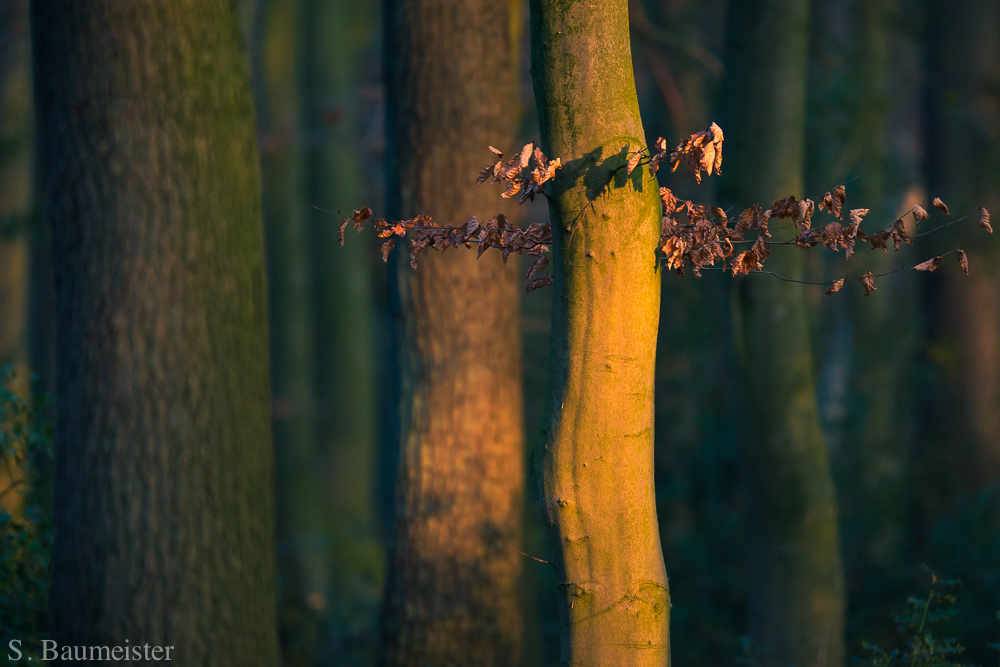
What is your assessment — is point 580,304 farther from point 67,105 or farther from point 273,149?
point 273,149

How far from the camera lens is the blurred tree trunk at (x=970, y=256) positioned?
8812 millimetres

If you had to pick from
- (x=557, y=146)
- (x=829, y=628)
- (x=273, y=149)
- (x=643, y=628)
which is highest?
(x=273, y=149)

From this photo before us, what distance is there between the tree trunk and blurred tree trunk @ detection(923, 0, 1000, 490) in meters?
7.23

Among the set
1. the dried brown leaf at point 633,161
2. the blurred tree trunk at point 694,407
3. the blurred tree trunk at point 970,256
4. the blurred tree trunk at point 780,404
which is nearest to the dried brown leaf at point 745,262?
the dried brown leaf at point 633,161

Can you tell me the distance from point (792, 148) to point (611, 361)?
Answer: 3.87 m

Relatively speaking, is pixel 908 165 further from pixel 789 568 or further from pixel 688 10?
pixel 789 568

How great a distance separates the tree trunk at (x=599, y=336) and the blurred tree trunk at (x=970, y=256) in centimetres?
723

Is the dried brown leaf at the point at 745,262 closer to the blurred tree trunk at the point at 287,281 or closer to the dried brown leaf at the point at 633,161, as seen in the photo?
the dried brown leaf at the point at 633,161

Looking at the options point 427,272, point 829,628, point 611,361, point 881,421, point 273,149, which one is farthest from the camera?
point 273,149

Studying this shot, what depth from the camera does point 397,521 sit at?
5.32 metres

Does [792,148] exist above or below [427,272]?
above

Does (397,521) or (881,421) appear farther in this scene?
(881,421)

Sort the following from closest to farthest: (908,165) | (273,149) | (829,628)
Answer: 1. (829,628)
2. (273,149)
3. (908,165)

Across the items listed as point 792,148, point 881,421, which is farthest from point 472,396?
point 881,421
